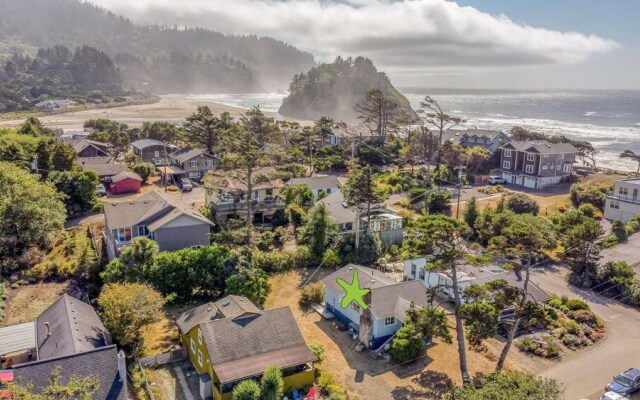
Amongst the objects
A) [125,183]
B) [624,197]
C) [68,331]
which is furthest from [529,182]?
[68,331]

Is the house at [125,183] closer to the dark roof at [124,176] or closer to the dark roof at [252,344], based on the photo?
the dark roof at [124,176]

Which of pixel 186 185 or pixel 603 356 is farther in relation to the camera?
pixel 186 185

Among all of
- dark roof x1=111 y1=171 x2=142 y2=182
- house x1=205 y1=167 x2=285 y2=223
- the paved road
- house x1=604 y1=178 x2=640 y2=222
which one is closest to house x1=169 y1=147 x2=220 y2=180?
dark roof x1=111 y1=171 x2=142 y2=182

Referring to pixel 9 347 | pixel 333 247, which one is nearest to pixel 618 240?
pixel 333 247

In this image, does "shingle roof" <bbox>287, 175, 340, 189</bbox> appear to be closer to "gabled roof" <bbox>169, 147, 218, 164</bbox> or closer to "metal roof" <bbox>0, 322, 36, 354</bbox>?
"gabled roof" <bbox>169, 147, 218, 164</bbox>

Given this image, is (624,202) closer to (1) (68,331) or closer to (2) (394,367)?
(2) (394,367)

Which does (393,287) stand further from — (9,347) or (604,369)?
(9,347)
